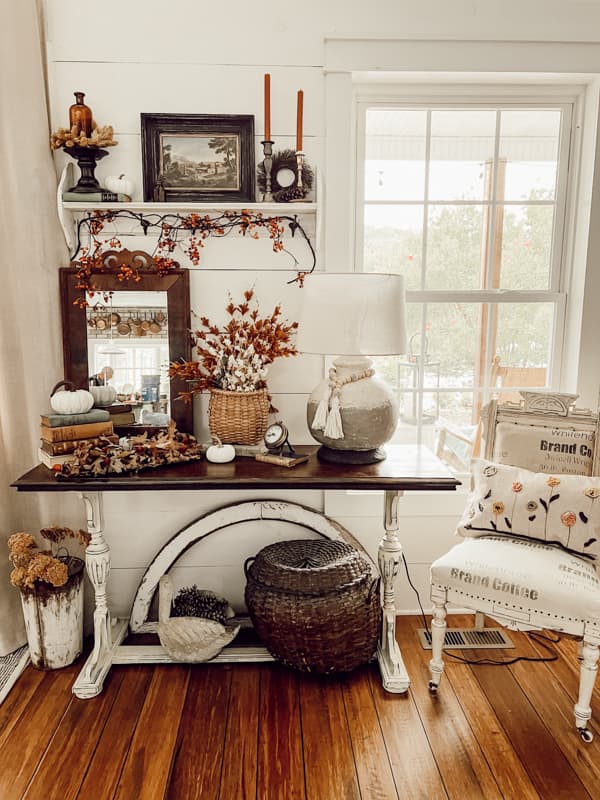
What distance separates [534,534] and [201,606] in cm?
131

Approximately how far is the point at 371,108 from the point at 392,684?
7.51 ft

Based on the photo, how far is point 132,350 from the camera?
2.52 metres

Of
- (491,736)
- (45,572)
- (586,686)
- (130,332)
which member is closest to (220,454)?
(130,332)

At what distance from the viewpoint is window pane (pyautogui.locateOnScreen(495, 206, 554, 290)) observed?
2693 millimetres

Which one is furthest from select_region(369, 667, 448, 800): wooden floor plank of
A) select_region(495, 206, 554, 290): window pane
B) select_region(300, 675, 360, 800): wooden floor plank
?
select_region(495, 206, 554, 290): window pane

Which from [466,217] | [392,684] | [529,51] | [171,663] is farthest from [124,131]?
[392,684]

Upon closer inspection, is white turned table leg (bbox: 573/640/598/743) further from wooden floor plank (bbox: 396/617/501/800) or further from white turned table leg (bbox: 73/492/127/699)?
white turned table leg (bbox: 73/492/127/699)

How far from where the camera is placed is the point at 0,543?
2385 millimetres

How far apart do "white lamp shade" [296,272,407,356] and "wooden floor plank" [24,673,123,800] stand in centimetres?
146

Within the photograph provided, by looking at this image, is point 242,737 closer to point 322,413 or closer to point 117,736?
point 117,736

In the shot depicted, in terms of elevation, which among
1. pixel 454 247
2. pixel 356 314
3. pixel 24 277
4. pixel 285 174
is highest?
pixel 285 174

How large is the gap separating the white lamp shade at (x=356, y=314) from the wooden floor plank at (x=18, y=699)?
1.62 meters

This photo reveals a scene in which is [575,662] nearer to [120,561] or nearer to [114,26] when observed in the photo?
[120,561]

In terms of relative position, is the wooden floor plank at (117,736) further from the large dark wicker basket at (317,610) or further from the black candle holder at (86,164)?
the black candle holder at (86,164)
